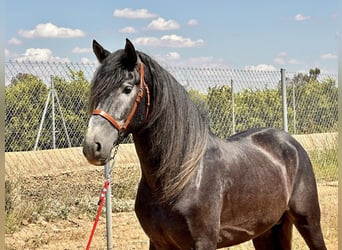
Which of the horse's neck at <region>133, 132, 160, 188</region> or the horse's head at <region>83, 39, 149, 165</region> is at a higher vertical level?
the horse's head at <region>83, 39, 149, 165</region>

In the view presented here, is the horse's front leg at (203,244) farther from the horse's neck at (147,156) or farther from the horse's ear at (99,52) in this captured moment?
the horse's ear at (99,52)

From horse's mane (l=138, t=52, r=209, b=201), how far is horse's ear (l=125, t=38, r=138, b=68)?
5.2 inches

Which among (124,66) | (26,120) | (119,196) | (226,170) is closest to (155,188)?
(226,170)

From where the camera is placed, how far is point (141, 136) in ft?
Result: 10.3

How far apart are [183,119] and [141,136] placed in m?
0.30

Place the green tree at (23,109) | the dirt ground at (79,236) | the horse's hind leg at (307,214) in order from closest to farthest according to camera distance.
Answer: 1. the horse's hind leg at (307,214)
2. the green tree at (23,109)
3. the dirt ground at (79,236)

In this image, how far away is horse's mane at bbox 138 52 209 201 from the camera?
10.2 ft

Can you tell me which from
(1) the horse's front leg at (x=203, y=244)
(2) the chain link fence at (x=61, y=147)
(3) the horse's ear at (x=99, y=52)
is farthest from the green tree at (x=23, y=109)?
(1) the horse's front leg at (x=203, y=244)

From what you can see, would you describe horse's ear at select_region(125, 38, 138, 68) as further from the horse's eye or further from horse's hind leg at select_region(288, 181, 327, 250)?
horse's hind leg at select_region(288, 181, 327, 250)

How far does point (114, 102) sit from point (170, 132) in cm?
47

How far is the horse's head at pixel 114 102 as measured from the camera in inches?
109

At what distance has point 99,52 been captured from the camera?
3.14 meters

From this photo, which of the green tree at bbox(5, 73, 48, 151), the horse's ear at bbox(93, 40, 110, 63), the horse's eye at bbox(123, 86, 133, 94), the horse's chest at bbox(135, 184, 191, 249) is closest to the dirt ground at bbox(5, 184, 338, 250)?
the green tree at bbox(5, 73, 48, 151)

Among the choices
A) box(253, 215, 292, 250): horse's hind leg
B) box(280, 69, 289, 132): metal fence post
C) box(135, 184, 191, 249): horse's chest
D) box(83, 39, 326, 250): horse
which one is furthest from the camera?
box(280, 69, 289, 132): metal fence post
